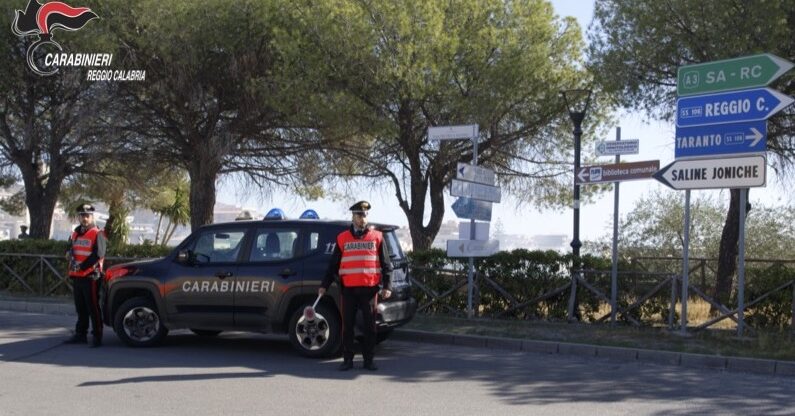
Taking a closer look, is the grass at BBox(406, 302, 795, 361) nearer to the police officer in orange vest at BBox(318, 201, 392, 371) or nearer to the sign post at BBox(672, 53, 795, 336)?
the sign post at BBox(672, 53, 795, 336)

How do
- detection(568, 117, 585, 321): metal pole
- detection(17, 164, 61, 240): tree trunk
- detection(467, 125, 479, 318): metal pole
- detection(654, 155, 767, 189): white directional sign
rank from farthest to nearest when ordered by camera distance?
detection(17, 164, 61, 240): tree trunk < detection(568, 117, 585, 321): metal pole < detection(467, 125, 479, 318): metal pole < detection(654, 155, 767, 189): white directional sign

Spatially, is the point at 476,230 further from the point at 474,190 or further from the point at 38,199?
the point at 38,199

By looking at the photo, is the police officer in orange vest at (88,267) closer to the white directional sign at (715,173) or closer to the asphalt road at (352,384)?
the asphalt road at (352,384)

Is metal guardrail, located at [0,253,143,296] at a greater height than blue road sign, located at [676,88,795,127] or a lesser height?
lesser

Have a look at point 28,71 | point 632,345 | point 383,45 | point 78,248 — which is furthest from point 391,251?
point 28,71

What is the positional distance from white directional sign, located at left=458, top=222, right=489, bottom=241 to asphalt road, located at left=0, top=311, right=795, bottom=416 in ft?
9.06

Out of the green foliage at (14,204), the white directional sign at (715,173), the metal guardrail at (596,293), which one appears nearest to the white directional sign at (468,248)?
the metal guardrail at (596,293)

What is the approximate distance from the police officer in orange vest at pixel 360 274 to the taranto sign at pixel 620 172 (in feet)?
16.2

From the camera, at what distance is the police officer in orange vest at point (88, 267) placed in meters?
10.7

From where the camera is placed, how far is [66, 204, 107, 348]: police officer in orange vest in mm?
10695

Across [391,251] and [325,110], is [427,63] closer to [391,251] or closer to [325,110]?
[325,110]

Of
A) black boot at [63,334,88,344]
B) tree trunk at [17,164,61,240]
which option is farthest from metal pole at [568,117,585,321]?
tree trunk at [17,164,61,240]

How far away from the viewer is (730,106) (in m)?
11.2

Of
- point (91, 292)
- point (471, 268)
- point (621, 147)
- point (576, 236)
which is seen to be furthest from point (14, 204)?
point (621, 147)
